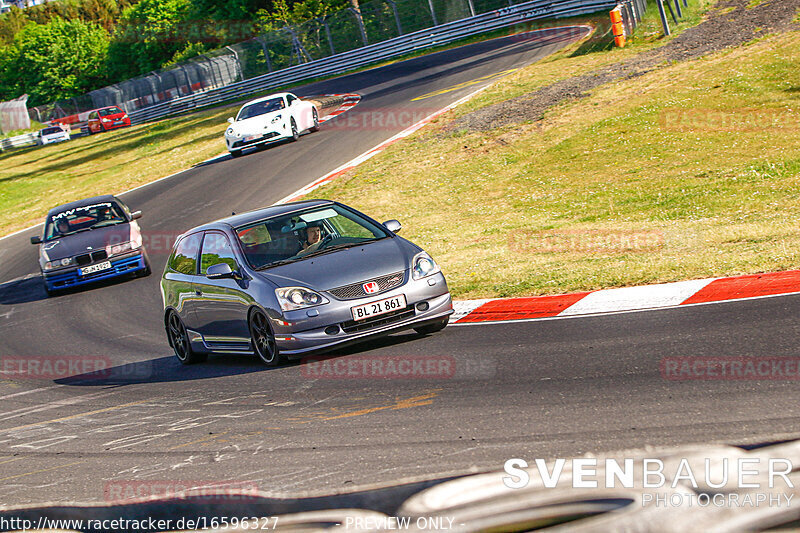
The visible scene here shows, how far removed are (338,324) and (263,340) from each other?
942 mm

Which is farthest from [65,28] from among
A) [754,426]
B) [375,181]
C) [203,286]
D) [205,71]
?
[754,426]

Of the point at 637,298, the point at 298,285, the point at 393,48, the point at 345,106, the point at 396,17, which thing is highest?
the point at 396,17

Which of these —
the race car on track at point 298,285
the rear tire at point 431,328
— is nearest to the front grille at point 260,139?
the race car on track at point 298,285

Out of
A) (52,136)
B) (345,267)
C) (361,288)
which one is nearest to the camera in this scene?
(361,288)

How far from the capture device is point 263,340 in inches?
351

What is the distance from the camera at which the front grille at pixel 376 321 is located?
8.43 metres

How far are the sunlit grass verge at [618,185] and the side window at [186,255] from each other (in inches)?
127

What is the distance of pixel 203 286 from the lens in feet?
32.6

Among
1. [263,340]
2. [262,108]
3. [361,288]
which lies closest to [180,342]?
[263,340]

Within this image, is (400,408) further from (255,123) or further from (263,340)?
(255,123)

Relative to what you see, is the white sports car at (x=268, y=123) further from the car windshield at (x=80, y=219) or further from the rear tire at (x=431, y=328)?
the rear tire at (x=431, y=328)

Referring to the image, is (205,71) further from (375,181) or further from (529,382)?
Answer: (529,382)

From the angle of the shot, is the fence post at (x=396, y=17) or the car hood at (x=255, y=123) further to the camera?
the fence post at (x=396, y=17)

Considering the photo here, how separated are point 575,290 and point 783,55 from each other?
15.7m
